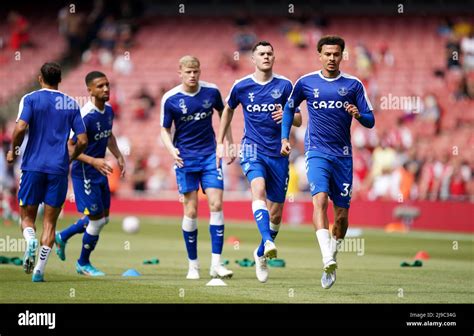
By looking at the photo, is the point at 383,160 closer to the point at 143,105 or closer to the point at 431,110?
the point at 431,110

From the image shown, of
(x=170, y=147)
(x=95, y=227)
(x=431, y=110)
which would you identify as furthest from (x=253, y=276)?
(x=431, y=110)

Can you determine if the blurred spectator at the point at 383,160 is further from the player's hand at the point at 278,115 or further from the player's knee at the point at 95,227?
the player's hand at the point at 278,115

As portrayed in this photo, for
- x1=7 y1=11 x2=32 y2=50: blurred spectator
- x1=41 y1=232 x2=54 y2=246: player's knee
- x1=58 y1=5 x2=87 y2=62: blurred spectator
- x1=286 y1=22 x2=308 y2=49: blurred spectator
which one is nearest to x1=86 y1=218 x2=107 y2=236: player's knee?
→ x1=41 y1=232 x2=54 y2=246: player's knee

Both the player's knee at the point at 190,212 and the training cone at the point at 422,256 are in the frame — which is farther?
the training cone at the point at 422,256

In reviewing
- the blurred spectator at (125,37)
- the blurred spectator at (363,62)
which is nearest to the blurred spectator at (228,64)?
the blurred spectator at (125,37)

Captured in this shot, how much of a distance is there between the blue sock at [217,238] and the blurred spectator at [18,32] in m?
29.2

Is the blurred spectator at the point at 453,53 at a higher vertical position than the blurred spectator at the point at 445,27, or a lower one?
lower

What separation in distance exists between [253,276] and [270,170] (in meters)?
1.62

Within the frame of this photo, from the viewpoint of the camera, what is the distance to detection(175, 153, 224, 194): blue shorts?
46.6 feet

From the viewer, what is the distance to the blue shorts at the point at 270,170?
44.2 ft

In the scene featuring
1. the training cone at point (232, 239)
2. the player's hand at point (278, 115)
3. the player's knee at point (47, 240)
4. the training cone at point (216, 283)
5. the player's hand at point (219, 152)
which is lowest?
the training cone at point (216, 283)

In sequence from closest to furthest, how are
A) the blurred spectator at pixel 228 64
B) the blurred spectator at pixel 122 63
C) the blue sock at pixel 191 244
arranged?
the blue sock at pixel 191 244
the blurred spectator at pixel 228 64
the blurred spectator at pixel 122 63

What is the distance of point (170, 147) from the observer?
13891mm
